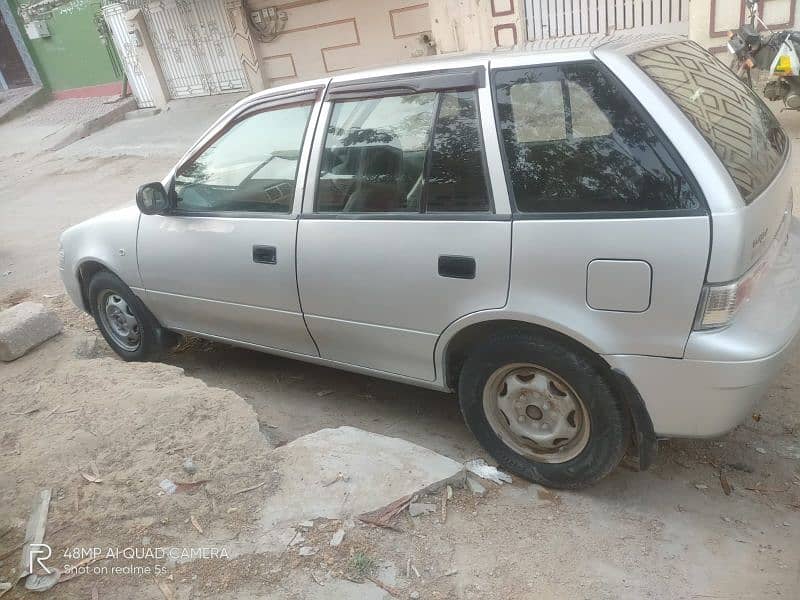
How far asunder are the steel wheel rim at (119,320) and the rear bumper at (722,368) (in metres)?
3.29

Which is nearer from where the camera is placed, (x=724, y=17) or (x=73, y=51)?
(x=724, y=17)

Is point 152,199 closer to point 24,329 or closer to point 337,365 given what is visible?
point 337,365

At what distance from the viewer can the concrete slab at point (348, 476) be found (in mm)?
2613

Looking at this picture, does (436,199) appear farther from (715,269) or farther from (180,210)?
(180,210)

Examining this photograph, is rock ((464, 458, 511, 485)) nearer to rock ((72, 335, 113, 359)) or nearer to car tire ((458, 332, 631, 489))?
car tire ((458, 332, 631, 489))

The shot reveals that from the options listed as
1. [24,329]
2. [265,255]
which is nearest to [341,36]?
[24,329]

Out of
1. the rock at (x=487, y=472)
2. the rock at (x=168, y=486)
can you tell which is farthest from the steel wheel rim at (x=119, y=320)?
the rock at (x=487, y=472)

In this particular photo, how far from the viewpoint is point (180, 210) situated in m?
3.66

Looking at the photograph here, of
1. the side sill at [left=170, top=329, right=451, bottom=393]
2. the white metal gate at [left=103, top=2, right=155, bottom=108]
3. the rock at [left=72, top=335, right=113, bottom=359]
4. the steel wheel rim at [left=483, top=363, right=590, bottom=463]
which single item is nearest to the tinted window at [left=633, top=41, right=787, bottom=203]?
the steel wheel rim at [left=483, top=363, right=590, bottom=463]

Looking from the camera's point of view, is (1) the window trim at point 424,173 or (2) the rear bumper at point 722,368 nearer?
(2) the rear bumper at point 722,368

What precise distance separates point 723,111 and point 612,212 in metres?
0.73

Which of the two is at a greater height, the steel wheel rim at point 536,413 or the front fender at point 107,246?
the front fender at point 107,246

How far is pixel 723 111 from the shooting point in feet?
8.25

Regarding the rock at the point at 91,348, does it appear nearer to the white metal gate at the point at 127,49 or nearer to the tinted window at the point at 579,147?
the tinted window at the point at 579,147
